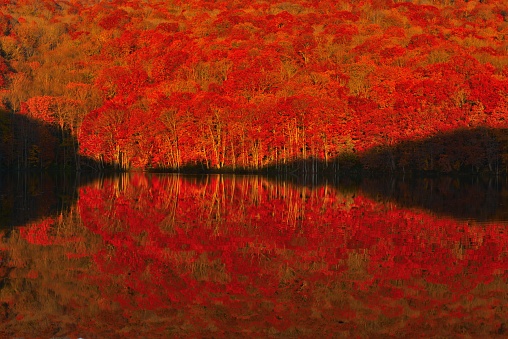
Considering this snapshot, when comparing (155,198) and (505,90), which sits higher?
(505,90)

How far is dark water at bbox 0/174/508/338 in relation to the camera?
38.5 ft

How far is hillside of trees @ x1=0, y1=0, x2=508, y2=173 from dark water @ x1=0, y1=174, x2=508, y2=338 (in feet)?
161

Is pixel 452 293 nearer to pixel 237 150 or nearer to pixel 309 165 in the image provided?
pixel 309 165

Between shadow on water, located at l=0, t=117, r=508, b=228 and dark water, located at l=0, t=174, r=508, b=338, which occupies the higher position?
shadow on water, located at l=0, t=117, r=508, b=228

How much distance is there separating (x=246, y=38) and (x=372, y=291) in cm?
10876

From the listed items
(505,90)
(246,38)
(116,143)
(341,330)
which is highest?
(246,38)

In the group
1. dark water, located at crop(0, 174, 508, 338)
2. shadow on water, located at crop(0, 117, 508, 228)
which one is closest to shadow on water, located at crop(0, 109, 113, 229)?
shadow on water, located at crop(0, 117, 508, 228)

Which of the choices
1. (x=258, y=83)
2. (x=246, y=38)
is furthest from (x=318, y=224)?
(x=246, y=38)

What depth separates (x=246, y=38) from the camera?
391 feet

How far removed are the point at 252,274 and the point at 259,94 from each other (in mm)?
73713

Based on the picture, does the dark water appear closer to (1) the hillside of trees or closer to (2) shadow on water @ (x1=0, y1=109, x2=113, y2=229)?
(1) the hillside of trees

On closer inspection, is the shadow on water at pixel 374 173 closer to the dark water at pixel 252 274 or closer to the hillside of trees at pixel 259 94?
the hillside of trees at pixel 259 94

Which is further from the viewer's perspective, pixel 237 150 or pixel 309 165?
pixel 237 150

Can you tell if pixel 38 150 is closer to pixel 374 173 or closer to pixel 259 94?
pixel 259 94
